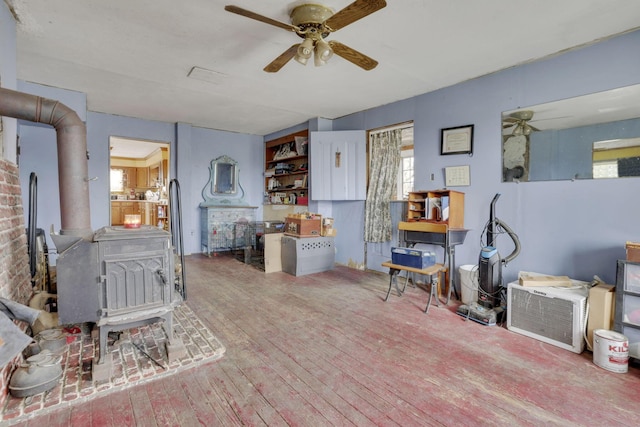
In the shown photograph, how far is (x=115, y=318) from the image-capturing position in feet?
6.57

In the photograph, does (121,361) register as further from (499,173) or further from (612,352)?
(499,173)

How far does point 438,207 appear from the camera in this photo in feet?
11.5

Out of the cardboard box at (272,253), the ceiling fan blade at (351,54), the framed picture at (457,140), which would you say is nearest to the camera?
the ceiling fan blade at (351,54)

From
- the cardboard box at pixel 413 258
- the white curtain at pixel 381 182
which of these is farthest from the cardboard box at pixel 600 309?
the white curtain at pixel 381 182

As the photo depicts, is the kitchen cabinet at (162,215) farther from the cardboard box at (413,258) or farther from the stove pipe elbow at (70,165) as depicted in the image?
the cardboard box at (413,258)

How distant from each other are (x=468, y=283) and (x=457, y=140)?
5.58 ft

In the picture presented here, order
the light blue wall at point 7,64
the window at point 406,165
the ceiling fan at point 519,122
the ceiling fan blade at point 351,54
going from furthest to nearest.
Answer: the window at point 406,165 → the ceiling fan at point 519,122 → the ceiling fan blade at point 351,54 → the light blue wall at point 7,64

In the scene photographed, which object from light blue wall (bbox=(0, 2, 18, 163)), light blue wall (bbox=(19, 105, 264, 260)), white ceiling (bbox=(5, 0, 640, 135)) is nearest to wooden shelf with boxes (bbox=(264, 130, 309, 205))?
light blue wall (bbox=(19, 105, 264, 260))

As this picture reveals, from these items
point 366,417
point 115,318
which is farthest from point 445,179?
point 115,318

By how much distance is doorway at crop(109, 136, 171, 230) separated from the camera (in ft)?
26.7

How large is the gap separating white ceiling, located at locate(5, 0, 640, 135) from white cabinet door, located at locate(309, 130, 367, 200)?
0.67m

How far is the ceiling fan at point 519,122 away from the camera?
3.09 meters

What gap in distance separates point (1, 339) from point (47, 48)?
2.86 m

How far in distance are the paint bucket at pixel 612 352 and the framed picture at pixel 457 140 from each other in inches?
85.6
